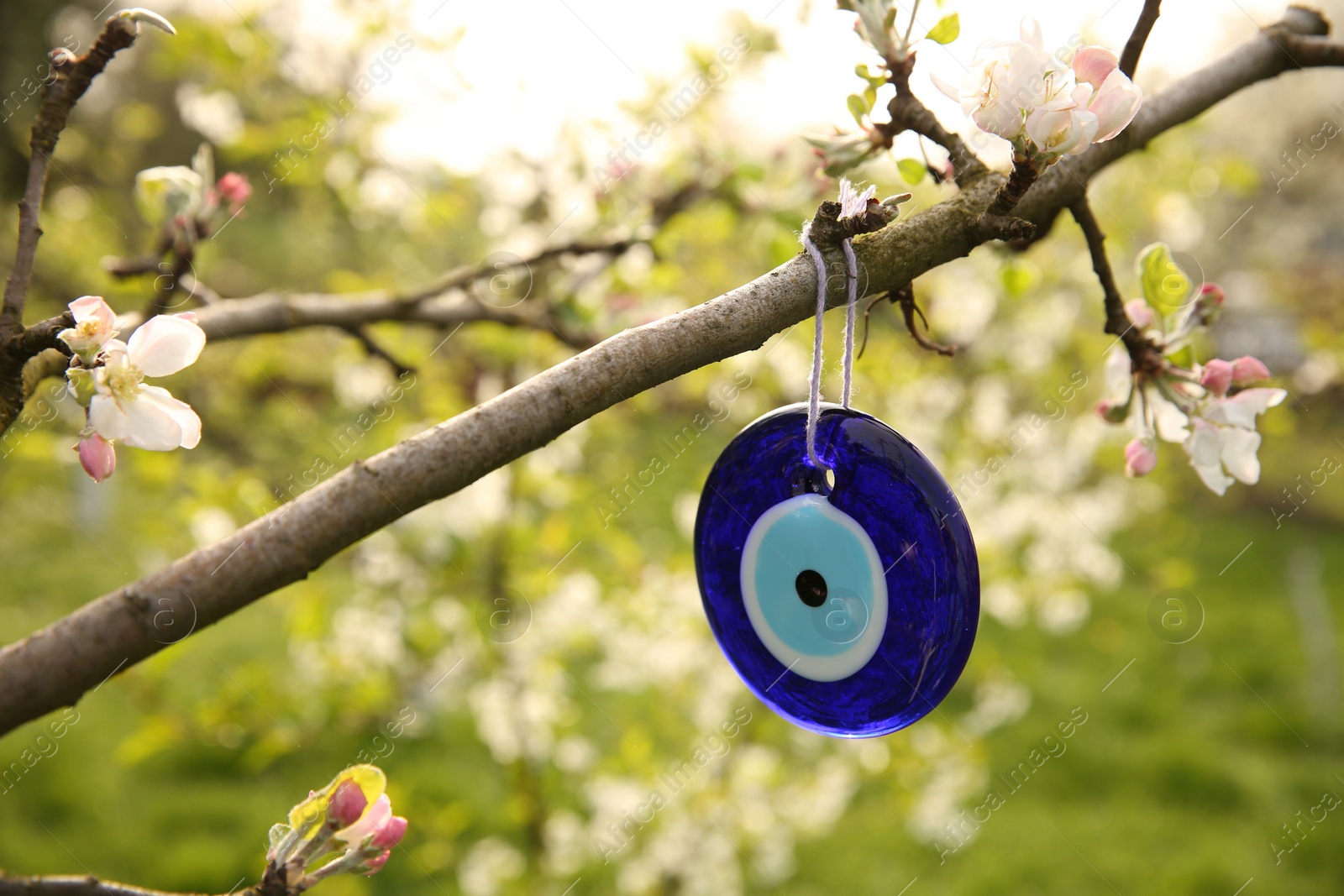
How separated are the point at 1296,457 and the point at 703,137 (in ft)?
21.8

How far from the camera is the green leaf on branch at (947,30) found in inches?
35.4

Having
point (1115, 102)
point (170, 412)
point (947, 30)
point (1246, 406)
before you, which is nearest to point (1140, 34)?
point (947, 30)

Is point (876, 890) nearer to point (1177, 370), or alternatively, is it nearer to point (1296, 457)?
point (1177, 370)

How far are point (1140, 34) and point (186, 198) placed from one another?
1.20 meters

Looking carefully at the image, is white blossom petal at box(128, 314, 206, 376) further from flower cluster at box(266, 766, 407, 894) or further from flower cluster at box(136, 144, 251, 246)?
flower cluster at box(136, 144, 251, 246)

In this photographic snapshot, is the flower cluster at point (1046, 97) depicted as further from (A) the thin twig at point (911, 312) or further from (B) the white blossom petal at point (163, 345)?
(B) the white blossom petal at point (163, 345)

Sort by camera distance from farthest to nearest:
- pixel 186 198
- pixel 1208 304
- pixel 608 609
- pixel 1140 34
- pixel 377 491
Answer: pixel 608 609
pixel 186 198
pixel 1208 304
pixel 1140 34
pixel 377 491

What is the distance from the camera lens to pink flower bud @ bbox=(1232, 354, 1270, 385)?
94 cm

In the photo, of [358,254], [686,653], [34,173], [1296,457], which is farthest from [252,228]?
[1296,457]

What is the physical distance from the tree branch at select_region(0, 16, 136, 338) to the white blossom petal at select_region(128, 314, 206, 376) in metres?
0.12

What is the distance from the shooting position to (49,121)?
75cm

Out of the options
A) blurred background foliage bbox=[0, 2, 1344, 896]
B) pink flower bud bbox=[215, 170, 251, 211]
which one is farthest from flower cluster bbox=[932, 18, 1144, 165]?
pink flower bud bbox=[215, 170, 251, 211]

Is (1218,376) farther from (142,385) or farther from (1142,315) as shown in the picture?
(142,385)

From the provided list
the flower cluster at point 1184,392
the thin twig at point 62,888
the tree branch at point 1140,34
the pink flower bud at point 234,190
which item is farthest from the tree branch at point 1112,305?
the pink flower bud at point 234,190
